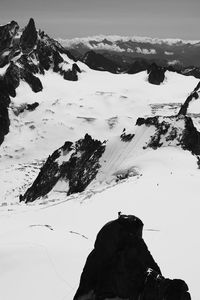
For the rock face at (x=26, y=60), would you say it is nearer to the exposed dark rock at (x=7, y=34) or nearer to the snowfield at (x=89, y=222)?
the exposed dark rock at (x=7, y=34)

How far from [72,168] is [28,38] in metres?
113

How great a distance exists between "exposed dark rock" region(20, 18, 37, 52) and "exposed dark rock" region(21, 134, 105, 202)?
101716mm

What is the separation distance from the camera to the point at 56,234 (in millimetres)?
24250

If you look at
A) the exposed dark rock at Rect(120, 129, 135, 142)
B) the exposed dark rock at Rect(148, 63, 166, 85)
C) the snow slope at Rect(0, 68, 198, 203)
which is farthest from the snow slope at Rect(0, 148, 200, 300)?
the exposed dark rock at Rect(148, 63, 166, 85)

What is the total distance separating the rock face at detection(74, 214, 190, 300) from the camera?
12.6 metres

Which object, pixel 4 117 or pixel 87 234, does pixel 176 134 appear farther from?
pixel 4 117

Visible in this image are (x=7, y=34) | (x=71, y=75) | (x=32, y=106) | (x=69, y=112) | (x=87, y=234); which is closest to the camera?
(x=87, y=234)

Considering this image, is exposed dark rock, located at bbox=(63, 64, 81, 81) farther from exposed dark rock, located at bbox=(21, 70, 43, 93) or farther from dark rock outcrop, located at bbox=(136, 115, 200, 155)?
dark rock outcrop, located at bbox=(136, 115, 200, 155)

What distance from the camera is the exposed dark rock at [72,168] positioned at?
59438mm

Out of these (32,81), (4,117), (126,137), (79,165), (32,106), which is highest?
(32,81)

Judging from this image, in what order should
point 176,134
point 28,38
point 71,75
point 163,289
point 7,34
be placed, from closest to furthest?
point 163,289 < point 176,134 < point 71,75 < point 28,38 < point 7,34

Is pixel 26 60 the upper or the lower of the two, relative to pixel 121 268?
upper

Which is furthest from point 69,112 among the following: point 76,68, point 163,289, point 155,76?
point 163,289

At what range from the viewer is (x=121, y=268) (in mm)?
12766
